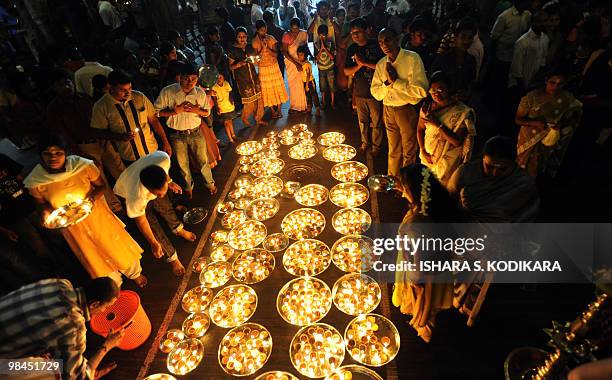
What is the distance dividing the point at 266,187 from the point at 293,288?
208 centimetres

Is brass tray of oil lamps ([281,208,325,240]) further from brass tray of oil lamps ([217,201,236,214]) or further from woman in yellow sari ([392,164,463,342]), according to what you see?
woman in yellow sari ([392,164,463,342])

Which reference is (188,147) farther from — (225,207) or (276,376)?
(276,376)

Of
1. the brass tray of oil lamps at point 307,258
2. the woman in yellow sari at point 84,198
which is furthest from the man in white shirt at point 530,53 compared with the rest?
the woman in yellow sari at point 84,198

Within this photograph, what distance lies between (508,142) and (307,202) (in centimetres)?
300

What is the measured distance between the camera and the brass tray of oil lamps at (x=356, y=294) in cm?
356

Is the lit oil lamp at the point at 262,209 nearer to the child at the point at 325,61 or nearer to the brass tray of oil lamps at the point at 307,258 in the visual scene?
the brass tray of oil lamps at the point at 307,258

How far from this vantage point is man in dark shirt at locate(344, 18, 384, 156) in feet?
16.5

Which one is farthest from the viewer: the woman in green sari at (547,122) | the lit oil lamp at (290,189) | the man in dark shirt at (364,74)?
the lit oil lamp at (290,189)

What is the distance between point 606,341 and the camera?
2018mm

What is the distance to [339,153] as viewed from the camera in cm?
601

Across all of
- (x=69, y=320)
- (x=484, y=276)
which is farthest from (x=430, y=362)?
(x=69, y=320)

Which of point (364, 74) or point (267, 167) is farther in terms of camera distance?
point (267, 167)

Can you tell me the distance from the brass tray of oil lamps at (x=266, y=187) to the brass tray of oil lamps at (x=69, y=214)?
2.46 meters

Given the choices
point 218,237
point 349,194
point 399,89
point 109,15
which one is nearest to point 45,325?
point 218,237
